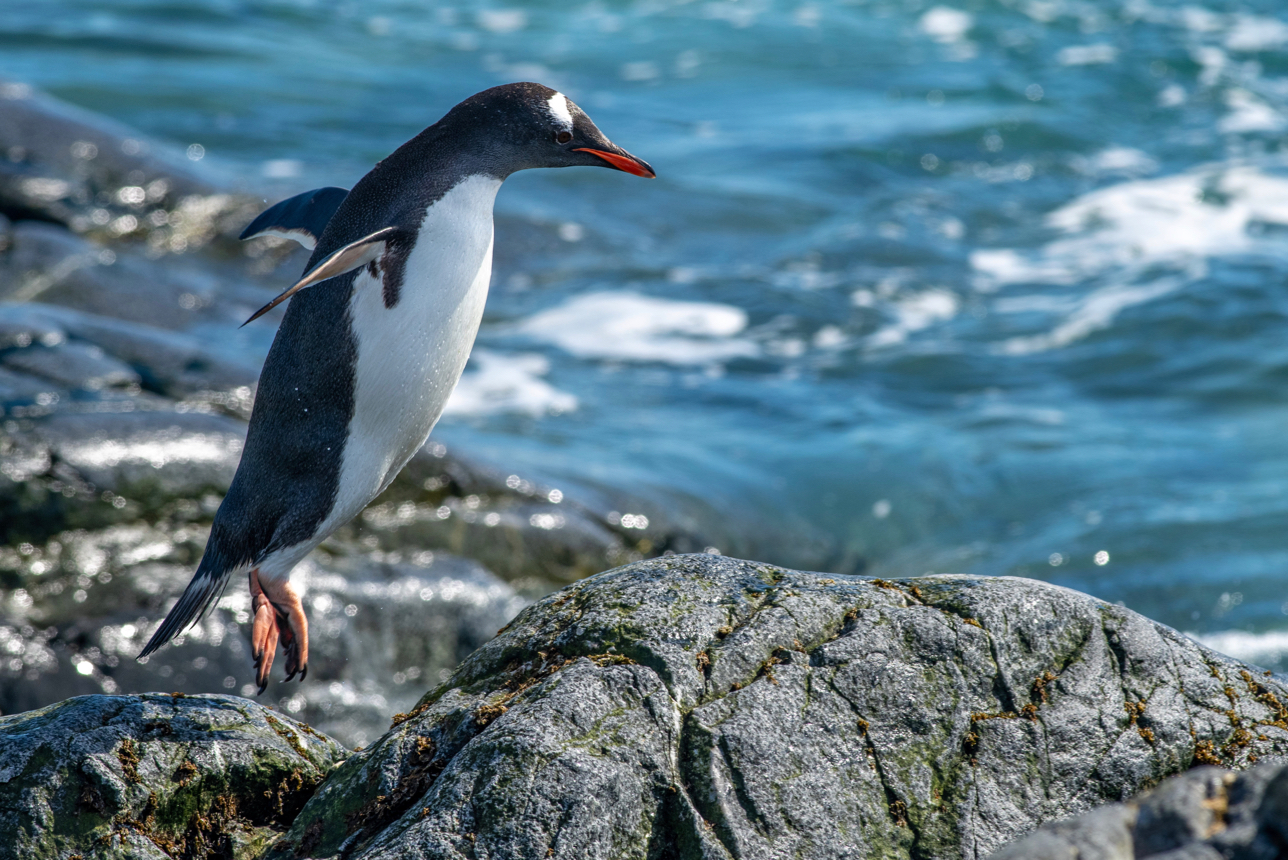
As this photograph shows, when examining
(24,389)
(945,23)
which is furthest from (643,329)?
(945,23)

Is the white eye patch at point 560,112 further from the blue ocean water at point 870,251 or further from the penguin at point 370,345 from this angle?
the blue ocean water at point 870,251

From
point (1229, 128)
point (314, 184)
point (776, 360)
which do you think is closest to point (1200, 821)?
point (776, 360)

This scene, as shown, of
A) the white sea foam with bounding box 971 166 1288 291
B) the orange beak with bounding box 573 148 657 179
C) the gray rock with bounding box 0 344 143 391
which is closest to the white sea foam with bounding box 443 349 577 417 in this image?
the gray rock with bounding box 0 344 143 391

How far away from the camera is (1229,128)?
18.0 meters

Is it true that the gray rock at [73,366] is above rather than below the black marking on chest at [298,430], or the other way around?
below

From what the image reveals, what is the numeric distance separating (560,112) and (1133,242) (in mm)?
11970

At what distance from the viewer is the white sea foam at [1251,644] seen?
719 centimetres

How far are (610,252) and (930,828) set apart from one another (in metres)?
11.4

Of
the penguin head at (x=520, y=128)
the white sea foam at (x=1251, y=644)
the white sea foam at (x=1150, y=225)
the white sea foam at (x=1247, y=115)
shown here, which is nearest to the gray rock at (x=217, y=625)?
the penguin head at (x=520, y=128)

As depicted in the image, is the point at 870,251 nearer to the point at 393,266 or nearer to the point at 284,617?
the point at 393,266

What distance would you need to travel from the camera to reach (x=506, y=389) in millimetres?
10656

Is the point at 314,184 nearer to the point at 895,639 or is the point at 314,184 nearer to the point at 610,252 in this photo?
the point at 610,252

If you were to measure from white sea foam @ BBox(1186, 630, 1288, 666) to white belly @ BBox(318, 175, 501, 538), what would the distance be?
5218 mm

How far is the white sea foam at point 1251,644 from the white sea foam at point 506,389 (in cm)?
532
